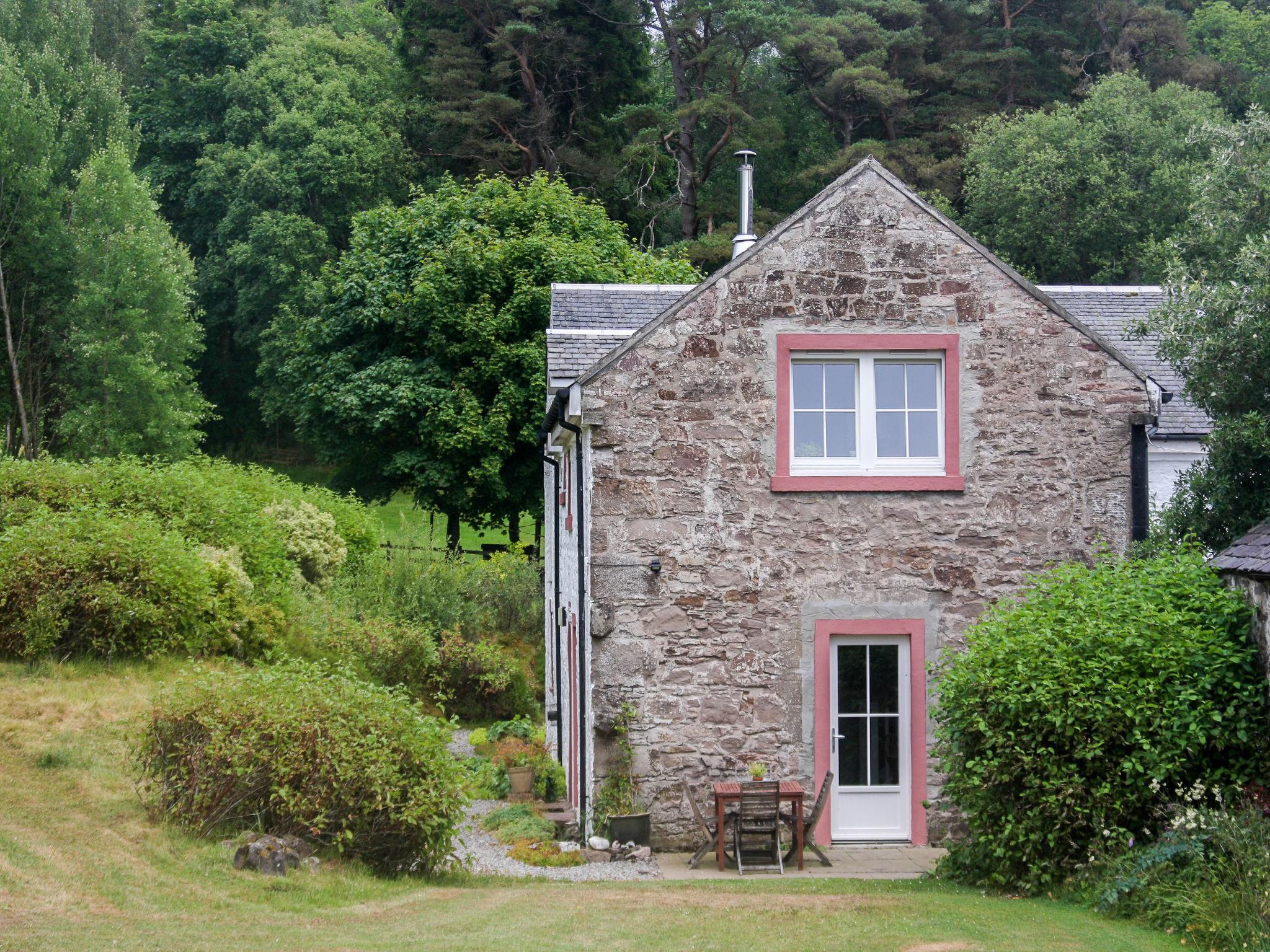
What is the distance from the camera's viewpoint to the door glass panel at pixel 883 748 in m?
12.7

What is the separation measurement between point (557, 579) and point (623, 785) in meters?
6.16

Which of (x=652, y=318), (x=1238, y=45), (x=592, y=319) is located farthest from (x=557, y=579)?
(x=1238, y=45)

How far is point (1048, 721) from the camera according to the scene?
9891 millimetres

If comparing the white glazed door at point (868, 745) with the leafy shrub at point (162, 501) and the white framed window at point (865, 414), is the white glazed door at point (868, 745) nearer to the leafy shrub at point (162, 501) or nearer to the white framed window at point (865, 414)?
the white framed window at point (865, 414)

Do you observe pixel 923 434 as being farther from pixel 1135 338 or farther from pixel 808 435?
pixel 1135 338

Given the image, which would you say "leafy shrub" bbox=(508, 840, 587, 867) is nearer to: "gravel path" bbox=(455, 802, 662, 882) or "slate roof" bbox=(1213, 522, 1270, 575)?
"gravel path" bbox=(455, 802, 662, 882)

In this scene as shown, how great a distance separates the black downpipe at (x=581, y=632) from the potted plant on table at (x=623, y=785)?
0.52 metres

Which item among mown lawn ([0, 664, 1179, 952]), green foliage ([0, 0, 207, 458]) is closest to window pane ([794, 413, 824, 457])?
mown lawn ([0, 664, 1179, 952])

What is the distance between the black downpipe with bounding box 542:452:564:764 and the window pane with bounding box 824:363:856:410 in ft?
16.5

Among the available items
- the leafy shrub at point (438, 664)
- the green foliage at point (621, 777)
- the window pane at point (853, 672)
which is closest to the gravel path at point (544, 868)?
the green foliage at point (621, 777)

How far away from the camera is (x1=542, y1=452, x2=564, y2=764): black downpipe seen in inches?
669

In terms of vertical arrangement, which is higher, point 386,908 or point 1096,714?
point 1096,714

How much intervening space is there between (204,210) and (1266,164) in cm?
4036

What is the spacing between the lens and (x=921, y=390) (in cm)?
1294
